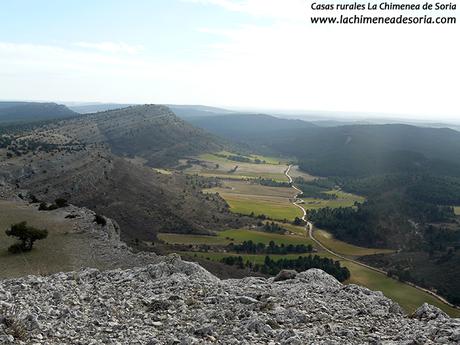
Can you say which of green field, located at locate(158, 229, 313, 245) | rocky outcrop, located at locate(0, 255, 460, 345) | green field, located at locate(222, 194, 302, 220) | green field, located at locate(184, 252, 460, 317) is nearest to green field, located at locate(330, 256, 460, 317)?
green field, located at locate(184, 252, 460, 317)

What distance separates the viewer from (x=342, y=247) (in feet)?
425

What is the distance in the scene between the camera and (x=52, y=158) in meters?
129

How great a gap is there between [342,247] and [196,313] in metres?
117

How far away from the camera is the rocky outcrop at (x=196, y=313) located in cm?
1619

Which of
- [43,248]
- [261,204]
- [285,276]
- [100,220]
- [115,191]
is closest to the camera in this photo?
[285,276]

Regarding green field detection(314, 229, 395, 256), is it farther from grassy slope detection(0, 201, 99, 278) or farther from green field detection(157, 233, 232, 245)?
grassy slope detection(0, 201, 99, 278)

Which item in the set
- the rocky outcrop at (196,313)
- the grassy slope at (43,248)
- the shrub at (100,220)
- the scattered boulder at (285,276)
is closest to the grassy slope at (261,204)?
the shrub at (100,220)

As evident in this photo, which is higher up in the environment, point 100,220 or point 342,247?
point 100,220

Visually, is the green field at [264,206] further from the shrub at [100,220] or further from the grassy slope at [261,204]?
the shrub at [100,220]

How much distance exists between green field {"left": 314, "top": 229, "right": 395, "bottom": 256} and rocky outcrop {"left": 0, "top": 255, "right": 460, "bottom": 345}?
10424cm

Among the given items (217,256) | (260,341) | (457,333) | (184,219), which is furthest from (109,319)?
(184,219)

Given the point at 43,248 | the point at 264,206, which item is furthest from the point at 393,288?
the point at 264,206

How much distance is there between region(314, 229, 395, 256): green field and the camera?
124m

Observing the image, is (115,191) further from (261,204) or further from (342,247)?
(261,204)
